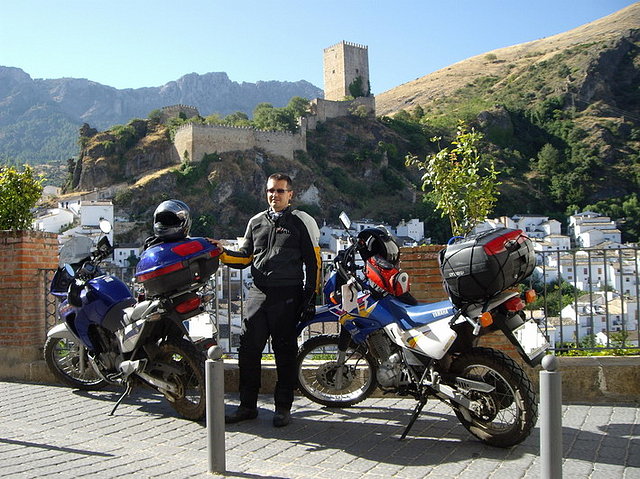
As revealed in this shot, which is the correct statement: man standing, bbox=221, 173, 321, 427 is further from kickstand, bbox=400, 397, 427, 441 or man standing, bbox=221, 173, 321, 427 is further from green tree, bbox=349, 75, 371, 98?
green tree, bbox=349, 75, 371, 98

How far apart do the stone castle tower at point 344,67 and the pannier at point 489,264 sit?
355ft

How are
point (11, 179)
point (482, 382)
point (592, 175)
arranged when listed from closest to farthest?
1. point (482, 382)
2. point (11, 179)
3. point (592, 175)

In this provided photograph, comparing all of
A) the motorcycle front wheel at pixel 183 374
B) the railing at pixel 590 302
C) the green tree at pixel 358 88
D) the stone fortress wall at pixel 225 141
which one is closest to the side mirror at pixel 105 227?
the railing at pixel 590 302

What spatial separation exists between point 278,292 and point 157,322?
101 cm

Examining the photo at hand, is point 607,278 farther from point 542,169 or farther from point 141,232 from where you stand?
point 542,169

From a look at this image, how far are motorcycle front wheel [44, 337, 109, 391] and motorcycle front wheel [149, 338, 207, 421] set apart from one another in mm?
1447

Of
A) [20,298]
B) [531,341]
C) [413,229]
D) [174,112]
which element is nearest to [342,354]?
[531,341]

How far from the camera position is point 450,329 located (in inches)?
165

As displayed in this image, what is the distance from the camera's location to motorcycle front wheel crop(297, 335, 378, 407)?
5.24 meters

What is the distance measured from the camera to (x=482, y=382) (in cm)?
411

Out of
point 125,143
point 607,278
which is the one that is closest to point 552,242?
point 125,143

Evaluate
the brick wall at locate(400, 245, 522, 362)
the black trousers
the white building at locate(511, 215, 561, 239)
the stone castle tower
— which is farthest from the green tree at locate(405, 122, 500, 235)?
the stone castle tower

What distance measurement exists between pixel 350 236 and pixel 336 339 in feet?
3.08

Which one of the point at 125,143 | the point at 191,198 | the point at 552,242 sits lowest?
the point at 552,242
